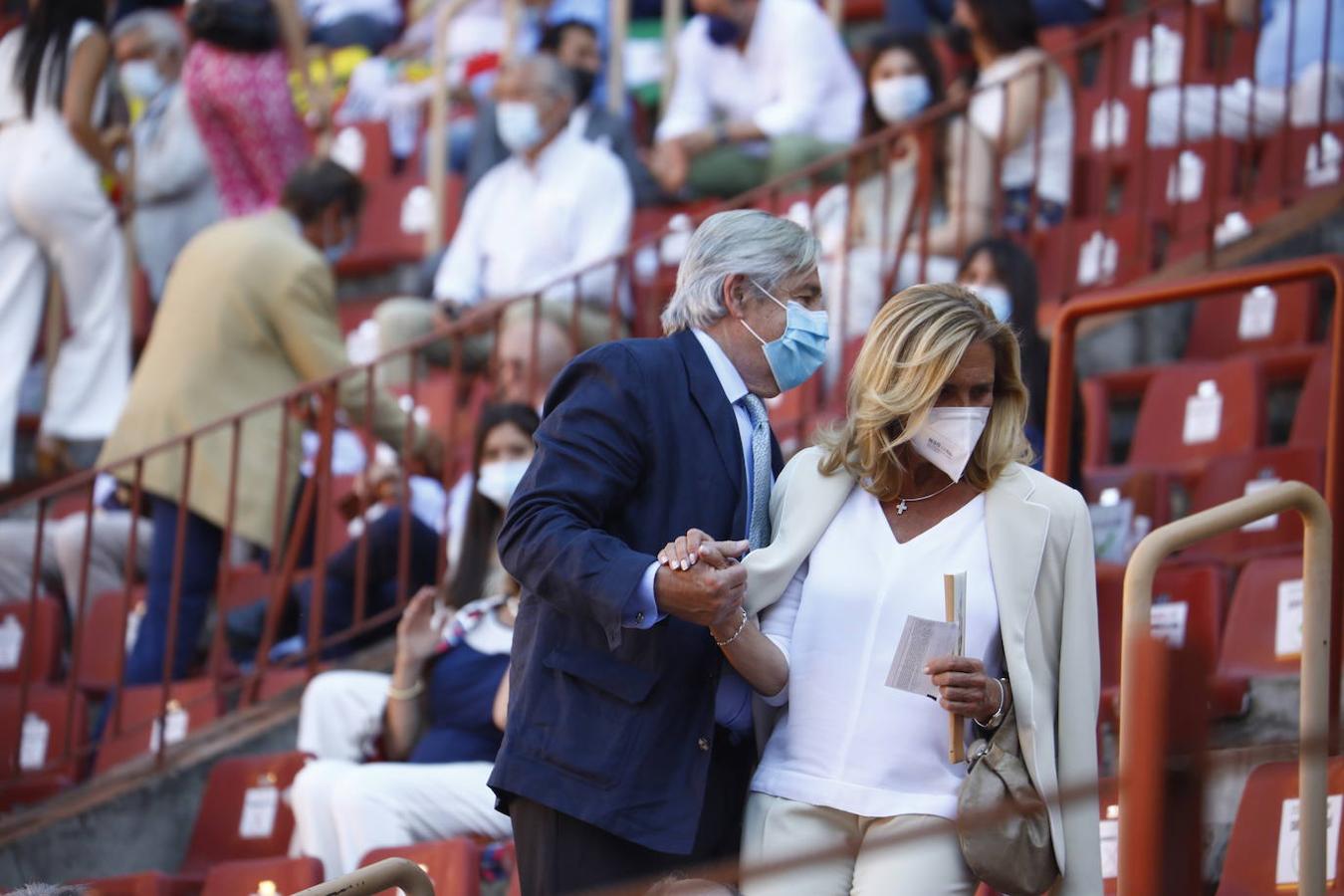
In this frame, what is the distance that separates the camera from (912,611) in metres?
3.50

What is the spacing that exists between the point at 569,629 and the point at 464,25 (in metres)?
9.02

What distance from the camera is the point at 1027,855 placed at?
337cm

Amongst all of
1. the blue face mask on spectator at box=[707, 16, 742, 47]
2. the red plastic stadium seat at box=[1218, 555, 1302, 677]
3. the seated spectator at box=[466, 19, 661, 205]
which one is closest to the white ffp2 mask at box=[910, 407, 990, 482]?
the red plastic stadium seat at box=[1218, 555, 1302, 677]

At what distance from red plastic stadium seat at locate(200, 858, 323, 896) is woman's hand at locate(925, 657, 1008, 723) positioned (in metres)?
2.03

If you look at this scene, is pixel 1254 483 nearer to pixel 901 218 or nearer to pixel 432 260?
pixel 901 218

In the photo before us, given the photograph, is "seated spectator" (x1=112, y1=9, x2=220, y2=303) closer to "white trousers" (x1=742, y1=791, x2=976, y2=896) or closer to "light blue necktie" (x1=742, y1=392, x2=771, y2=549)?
"light blue necktie" (x1=742, y1=392, x2=771, y2=549)

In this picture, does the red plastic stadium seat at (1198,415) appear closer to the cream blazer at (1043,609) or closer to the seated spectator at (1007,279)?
the seated spectator at (1007,279)

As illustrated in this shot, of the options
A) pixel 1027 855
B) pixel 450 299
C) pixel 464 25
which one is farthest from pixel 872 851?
pixel 464 25

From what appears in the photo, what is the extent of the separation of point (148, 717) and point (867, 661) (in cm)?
368

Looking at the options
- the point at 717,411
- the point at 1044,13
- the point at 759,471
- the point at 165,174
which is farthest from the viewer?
the point at 1044,13

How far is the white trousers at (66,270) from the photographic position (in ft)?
29.3

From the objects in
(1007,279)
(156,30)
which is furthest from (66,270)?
(1007,279)

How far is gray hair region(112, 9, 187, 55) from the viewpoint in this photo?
10.1 m

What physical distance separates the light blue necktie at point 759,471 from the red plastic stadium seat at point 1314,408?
2.87 meters
